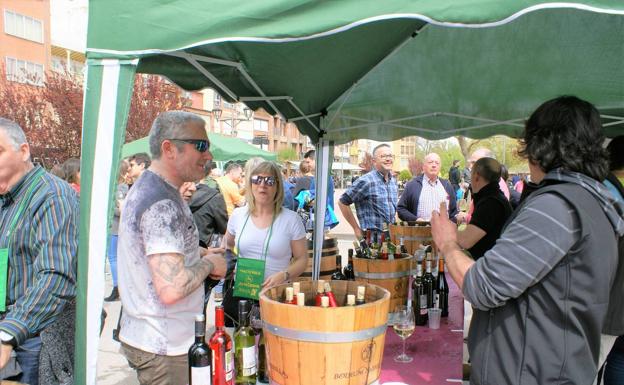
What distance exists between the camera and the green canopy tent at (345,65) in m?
1.63

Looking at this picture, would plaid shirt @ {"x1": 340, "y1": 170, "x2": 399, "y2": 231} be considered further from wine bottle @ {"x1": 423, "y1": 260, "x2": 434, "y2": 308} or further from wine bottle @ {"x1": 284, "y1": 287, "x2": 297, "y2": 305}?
wine bottle @ {"x1": 284, "y1": 287, "x2": 297, "y2": 305}

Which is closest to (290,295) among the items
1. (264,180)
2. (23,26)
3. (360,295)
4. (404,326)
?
(360,295)

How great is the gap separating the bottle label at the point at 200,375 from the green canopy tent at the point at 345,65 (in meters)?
0.42

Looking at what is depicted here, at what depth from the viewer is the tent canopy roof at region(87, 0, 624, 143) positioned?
5.32 ft

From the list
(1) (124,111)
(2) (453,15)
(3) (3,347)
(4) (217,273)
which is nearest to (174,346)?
(4) (217,273)

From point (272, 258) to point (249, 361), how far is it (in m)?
Result: 1.50

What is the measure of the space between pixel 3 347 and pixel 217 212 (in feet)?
10.4

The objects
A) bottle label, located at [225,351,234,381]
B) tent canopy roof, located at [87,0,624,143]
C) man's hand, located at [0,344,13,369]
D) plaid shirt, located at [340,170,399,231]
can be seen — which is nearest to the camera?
tent canopy roof, located at [87,0,624,143]

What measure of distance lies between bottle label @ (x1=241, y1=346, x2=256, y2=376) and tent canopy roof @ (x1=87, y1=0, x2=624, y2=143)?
44.3 inches

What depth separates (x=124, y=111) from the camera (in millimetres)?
1750

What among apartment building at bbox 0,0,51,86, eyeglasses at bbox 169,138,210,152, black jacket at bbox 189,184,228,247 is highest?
apartment building at bbox 0,0,51,86

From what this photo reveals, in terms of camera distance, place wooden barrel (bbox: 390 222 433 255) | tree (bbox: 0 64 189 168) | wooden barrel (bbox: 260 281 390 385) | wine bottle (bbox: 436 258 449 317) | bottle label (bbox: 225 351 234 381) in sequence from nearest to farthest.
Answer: wooden barrel (bbox: 260 281 390 385) < bottle label (bbox: 225 351 234 381) < wine bottle (bbox: 436 258 449 317) < wooden barrel (bbox: 390 222 433 255) < tree (bbox: 0 64 189 168)

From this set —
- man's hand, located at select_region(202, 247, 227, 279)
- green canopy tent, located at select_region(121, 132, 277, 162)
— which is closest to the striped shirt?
man's hand, located at select_region(202, 247, 227, 279)

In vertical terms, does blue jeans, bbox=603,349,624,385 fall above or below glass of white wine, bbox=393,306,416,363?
below
